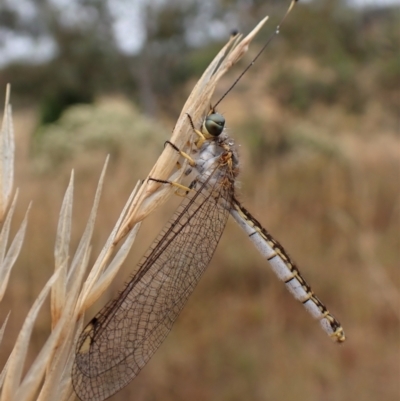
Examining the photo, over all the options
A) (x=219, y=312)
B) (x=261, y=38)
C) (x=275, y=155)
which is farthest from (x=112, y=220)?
(x=261, y=38)

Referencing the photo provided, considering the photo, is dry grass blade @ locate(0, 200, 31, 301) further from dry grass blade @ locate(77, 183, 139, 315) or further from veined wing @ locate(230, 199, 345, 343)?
veined wing @ locate(230, 199, 345, 343)

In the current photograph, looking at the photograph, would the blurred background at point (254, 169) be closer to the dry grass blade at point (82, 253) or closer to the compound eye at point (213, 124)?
the compound eye at point (213, 124)

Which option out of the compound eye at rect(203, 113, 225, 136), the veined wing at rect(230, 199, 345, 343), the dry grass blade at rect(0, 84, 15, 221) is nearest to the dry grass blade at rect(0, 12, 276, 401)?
the dry grass blade at rect(0, 84, 15, 221)

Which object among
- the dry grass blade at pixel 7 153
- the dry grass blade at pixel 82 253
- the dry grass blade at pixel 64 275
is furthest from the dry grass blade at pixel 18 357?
the dry grass blade at pixel 7 153

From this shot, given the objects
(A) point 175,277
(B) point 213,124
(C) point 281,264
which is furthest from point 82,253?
(C) point 281,264

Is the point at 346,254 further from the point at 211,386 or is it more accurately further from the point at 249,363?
the point at 211,386

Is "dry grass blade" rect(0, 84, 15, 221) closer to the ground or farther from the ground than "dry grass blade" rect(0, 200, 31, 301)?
farther from the ground

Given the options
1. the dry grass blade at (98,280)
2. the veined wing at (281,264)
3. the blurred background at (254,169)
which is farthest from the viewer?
the blurred background at (254,169)
